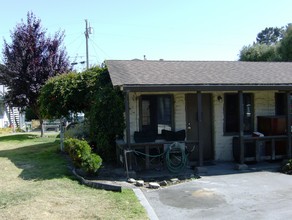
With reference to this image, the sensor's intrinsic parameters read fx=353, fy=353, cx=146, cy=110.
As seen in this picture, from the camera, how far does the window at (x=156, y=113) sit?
10695mm

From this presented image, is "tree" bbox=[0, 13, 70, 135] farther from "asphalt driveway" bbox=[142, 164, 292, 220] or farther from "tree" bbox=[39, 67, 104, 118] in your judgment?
"asphalt driveway" bbox=[142, 164, 292, 220]

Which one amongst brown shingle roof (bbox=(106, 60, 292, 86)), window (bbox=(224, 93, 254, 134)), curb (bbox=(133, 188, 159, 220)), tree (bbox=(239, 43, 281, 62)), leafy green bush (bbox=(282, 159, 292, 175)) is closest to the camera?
curb (bbox=(133, 188, 159, 220))

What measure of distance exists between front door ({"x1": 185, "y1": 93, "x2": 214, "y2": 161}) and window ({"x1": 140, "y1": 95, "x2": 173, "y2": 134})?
0.60 m

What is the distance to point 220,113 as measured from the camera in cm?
1122

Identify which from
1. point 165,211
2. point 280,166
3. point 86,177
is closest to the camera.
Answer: point 165,211

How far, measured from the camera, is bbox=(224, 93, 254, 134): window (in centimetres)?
1134

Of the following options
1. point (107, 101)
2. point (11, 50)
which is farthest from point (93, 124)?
point (11, 50)

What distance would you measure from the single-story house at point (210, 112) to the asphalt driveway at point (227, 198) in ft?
4.67

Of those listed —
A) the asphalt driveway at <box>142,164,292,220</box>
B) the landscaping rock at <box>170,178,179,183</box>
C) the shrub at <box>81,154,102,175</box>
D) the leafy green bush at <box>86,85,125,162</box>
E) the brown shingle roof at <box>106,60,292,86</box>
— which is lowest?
the asphalt driveway at <box>142,164,292,220</box>

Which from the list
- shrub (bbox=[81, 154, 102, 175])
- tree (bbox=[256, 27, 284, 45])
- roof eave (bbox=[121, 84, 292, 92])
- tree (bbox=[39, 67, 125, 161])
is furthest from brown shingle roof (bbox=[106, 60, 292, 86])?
tree (bbox=[256, 27, 284, 45])

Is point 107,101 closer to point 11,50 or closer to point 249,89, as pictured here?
point 249,89

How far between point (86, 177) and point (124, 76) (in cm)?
327

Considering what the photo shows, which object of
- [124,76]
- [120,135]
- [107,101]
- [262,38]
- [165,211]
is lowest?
[165,211]

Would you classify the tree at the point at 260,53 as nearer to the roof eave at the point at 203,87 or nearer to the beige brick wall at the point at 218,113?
the beige brick wall at the point at 218,113
